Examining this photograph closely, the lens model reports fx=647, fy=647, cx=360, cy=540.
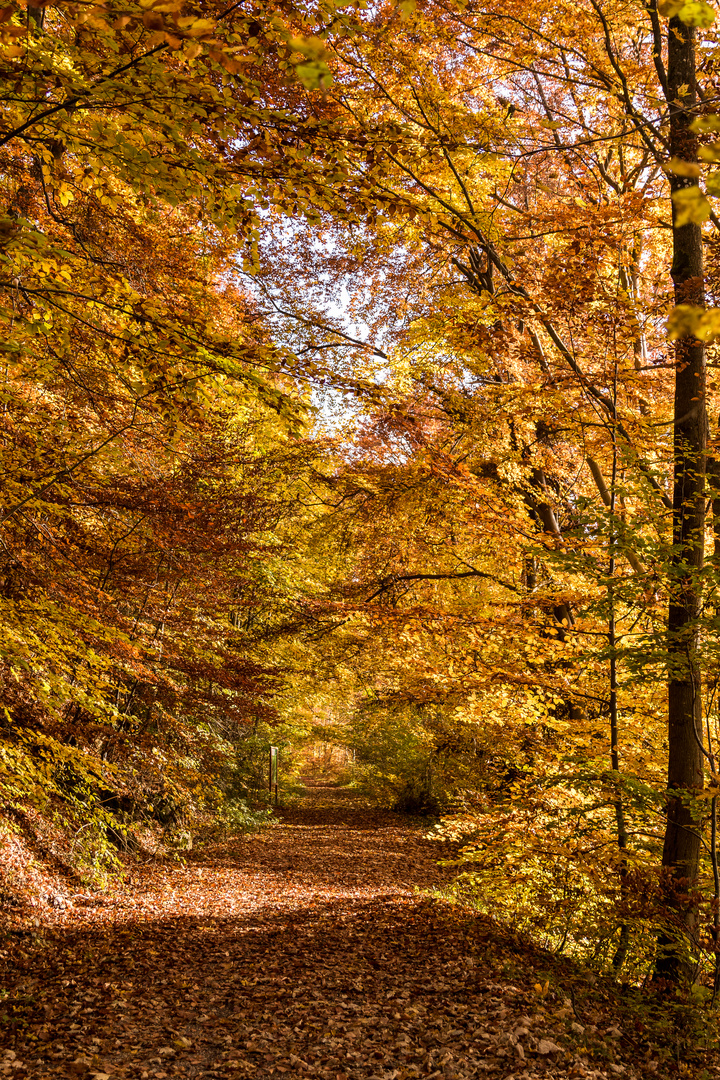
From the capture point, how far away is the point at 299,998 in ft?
16.9

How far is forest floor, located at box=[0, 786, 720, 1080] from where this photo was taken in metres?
4.04

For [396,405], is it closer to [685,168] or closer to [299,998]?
[685,168]

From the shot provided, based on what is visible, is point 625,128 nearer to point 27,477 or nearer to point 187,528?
point 187,528

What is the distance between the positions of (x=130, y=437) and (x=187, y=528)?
106cm

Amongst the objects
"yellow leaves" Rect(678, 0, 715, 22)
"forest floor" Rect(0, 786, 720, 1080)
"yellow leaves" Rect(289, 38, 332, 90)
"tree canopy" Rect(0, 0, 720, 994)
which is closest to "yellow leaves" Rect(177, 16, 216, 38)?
"tree canopy" Rect(0, 0, 720, 994)

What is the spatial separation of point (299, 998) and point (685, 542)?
185 inches

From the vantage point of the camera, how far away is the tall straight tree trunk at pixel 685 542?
184 inches

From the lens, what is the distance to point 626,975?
220 inches

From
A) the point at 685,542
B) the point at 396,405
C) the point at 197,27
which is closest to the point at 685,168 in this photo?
the point at 197,27

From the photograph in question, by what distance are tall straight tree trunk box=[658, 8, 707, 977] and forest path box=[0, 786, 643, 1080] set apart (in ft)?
5.16

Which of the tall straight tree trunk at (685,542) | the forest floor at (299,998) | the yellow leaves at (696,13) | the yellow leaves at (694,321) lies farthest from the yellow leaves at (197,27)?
the forest floor at (299,998)

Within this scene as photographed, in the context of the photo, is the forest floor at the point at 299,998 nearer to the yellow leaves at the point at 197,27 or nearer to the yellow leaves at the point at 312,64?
the yellow leaves at the point at 312,64

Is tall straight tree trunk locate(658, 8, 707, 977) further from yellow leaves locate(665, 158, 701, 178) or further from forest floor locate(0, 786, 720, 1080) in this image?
yellow leaves locate(665, 158, 701, 178)

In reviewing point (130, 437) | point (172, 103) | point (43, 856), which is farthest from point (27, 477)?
point (43, 856)
